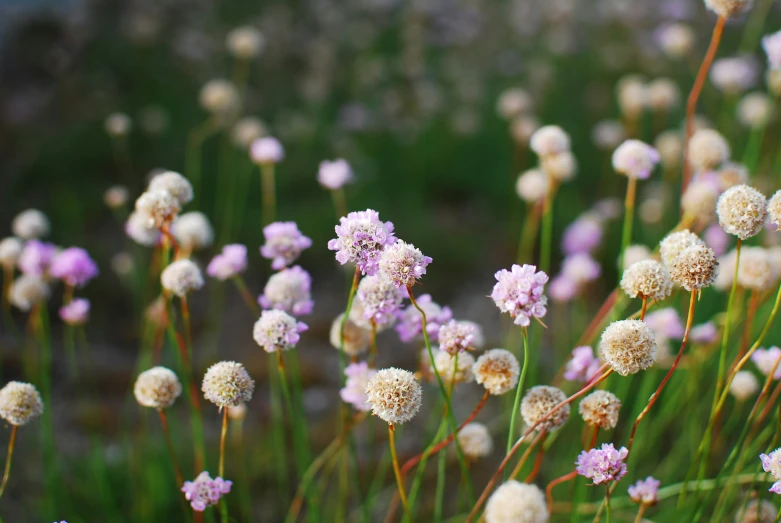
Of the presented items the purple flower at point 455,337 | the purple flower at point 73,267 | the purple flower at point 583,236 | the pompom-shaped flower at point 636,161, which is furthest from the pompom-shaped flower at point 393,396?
the purple flower at point 583,236

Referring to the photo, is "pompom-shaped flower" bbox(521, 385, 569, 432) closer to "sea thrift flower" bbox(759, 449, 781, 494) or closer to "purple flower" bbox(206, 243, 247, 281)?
"sea thrift flower" bbox(759, 449, 781, 494)

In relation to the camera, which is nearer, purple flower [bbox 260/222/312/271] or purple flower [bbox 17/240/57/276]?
purple flower [bbox 260/222/312/271]

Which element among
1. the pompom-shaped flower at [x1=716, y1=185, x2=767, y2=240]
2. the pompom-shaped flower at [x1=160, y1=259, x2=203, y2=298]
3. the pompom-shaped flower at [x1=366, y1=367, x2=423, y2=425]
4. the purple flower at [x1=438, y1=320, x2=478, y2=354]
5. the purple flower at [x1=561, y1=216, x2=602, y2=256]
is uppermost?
the purple flower at [x1=561, y1=216, x2=602, y2=256]

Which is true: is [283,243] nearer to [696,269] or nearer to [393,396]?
[393,396]

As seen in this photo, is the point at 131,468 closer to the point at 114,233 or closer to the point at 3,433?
the point at 3,433

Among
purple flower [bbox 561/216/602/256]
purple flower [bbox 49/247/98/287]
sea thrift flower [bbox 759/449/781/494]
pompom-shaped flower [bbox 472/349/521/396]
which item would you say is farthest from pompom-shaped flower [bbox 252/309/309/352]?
purple flower [bbox 561/216/602/256]

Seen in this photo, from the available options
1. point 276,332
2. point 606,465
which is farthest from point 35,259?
point 606,465

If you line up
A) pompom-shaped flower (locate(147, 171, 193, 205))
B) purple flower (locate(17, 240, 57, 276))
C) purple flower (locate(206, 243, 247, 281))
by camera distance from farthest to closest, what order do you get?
purple flower (locate(17, 240, 57, 276)), purple flower (locate(206, 243, 247, 281)), pompom-shaped flower (locate(147, 171, 193, 205))
